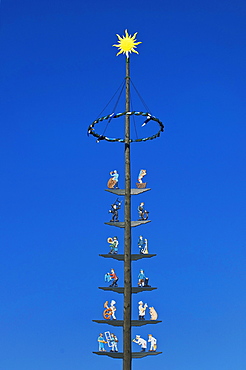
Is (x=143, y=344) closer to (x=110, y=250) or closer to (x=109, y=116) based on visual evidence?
(x=110, y=250)

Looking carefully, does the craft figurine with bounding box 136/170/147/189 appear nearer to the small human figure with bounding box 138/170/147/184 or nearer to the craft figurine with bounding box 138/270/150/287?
the small human figure with bounding box 138/170/147/184

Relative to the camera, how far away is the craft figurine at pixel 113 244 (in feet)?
86.0

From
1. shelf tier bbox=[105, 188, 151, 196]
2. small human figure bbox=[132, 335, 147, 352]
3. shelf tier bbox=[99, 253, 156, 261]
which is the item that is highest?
shelf tier bbox=[105, 188, 151, 196]

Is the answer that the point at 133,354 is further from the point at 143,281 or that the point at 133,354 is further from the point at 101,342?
the point at 143,281

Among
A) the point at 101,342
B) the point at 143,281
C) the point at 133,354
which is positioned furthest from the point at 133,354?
the point at 143,281

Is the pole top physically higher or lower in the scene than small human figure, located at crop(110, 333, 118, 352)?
higher

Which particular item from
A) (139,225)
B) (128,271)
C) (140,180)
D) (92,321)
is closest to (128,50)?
(140,180)

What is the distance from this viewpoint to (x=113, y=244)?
2625 cm

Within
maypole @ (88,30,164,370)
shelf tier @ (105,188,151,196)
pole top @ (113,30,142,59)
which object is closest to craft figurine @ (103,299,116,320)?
maypole @ (88,30,164,370)

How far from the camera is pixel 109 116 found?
27359mm

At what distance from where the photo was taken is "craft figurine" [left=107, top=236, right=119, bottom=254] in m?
26.2

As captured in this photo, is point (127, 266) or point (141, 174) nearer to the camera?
point (127, 266)

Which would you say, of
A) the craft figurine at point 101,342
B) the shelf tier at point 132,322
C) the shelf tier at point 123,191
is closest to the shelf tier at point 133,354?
the craft figurine at point 101,342

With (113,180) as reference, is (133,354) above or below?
below
